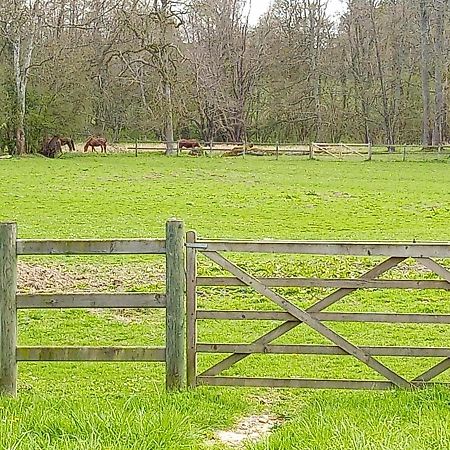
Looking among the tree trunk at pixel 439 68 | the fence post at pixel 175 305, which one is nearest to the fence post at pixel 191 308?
the fence post at pixel 175 305

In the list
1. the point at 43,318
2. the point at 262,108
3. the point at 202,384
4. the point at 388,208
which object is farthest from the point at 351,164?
the point at 202,384

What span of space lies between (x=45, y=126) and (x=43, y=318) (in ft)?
131

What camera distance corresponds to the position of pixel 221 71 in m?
64.5

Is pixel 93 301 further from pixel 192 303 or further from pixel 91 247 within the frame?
pixel 192 303

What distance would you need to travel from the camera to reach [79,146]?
177ft

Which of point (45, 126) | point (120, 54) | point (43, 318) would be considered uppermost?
point (120, 54)

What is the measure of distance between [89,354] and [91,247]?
2.87 ft

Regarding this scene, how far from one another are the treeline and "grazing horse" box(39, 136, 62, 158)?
1304 millimetres

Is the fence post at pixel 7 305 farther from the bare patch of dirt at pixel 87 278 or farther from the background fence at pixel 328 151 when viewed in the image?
the background fence at pixel 328 151

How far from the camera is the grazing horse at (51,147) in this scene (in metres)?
48.0

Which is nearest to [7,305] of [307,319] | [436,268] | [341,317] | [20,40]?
[307,319]

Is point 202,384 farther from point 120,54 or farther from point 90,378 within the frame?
point 120,54

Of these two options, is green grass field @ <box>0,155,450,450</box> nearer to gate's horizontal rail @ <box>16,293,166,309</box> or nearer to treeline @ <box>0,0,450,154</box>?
gate's horizontal rail @ <box>16,293,166,309</box>

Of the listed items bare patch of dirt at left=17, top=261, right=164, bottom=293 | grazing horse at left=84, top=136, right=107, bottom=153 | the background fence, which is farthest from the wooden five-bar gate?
grazing horse at left=84, top=136, right=107, bottom=153
